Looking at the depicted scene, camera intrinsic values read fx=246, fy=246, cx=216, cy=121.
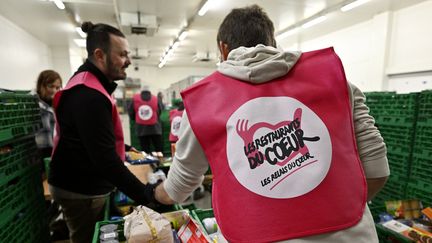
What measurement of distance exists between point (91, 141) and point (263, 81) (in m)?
0.91

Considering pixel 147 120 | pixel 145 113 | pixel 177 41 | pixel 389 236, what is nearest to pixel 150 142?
pixel 147 120

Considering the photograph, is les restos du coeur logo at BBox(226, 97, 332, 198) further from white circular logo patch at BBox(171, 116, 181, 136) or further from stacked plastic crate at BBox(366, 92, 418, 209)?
white circular logo patch at BBox(171, 116, 181, 136)

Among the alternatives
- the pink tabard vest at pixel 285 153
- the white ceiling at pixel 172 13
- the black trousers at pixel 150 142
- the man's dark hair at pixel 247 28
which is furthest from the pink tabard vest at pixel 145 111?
the pink tabard vest at pixel 285 153

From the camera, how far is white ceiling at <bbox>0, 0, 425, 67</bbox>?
5105 millimetres

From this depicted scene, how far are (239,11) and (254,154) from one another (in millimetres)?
517

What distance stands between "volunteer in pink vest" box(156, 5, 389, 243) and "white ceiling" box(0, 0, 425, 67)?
3678 millimetres

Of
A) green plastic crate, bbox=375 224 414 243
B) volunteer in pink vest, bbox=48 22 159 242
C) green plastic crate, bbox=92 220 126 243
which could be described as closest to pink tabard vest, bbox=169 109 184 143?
volunteer in pink vest, bbox=48 22 159 242

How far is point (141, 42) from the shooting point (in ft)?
29.6

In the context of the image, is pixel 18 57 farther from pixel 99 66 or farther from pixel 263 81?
pixel 263 81

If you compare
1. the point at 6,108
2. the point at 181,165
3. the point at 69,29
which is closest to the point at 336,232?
the point at 181,165

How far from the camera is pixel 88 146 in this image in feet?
3.98

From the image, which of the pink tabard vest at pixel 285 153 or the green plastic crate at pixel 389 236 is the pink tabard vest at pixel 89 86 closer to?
the pink tabard vest at pixel 285 153

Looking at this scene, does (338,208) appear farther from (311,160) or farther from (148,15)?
(148,15)

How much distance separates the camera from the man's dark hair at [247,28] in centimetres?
85
